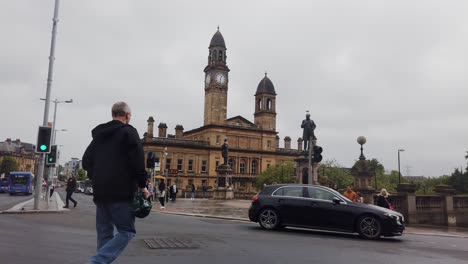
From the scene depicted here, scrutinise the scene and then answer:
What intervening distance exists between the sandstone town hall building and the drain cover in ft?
226

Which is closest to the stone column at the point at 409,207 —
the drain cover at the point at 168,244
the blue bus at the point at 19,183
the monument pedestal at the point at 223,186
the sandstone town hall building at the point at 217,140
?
the drain cover at the point at 168,244

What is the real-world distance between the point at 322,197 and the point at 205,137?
74.3 m

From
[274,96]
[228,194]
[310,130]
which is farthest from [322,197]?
[274,96]

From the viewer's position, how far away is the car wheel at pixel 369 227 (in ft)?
38.0

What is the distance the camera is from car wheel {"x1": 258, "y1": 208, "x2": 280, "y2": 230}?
41.3 ft

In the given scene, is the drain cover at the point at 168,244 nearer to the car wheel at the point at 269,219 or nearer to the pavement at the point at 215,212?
the car wheel at the point at 269,219

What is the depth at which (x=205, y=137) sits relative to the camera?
86.1 meters

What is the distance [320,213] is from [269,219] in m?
1.63

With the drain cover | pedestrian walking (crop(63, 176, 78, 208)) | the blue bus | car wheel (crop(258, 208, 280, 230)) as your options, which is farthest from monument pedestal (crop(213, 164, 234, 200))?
the drain cover

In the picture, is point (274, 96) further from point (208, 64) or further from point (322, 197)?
point (322, 197)

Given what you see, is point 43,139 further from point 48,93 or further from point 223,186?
point 223,186

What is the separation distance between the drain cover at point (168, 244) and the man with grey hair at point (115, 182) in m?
3.91

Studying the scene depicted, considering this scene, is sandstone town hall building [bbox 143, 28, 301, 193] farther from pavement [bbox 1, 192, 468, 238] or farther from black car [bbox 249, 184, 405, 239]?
black car [bbox 249, 184, 405, 239]

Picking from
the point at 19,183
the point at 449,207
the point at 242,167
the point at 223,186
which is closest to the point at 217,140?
the point at 242,167
